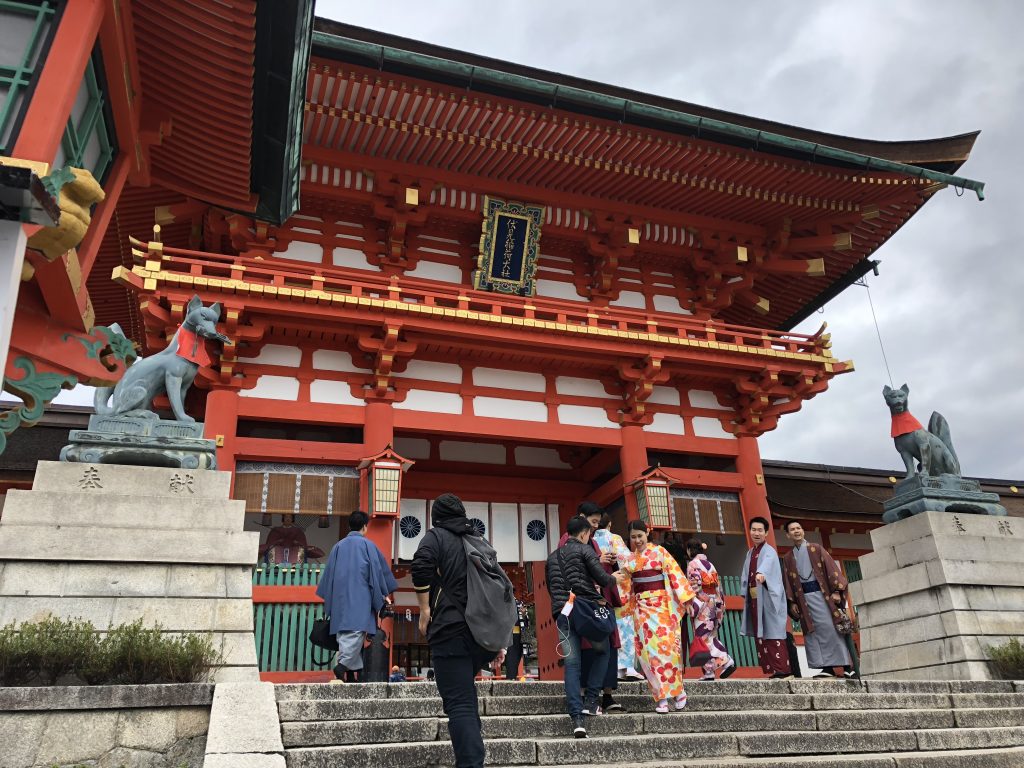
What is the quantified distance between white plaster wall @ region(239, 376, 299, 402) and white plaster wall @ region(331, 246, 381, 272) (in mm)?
2307

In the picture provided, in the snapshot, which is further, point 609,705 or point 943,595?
point 943,595

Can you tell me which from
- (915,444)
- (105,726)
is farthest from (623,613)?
(915,444)

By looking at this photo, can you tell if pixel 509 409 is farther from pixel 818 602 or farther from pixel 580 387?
pixel 818 602

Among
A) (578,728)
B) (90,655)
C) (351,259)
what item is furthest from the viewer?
(351,259)

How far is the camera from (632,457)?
12.4 metres

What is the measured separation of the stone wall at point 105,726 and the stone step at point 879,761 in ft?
8.19

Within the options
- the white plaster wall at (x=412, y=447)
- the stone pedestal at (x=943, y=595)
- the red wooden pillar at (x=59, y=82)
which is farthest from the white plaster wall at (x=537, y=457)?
the red wooden pillar at (x=59, y=82)

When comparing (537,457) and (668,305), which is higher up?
(668,305)

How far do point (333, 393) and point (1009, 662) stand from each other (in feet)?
29.2

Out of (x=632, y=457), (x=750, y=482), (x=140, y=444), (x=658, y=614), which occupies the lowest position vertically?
(x=658, y=614)

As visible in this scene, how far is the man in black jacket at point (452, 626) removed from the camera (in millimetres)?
4055

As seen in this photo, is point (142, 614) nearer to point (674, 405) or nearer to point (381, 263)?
point (381, 263)

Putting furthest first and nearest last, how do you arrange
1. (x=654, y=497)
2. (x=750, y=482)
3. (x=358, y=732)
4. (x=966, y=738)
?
1. (x=750, y=482)
2. (x=654, y=497)
3. (x=966, y=738)
4. (x=358, y=732)

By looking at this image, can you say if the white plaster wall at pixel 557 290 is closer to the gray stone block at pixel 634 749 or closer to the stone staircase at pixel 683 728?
the stone staircase at pixel 683 728
